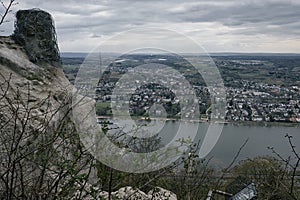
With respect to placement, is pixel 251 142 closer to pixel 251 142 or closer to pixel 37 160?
pixel 251 142

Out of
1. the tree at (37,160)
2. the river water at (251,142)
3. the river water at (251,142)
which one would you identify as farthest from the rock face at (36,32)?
the river water at (251,142)

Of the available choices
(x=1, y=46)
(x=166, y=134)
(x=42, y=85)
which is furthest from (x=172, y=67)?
(x=1, y=46)

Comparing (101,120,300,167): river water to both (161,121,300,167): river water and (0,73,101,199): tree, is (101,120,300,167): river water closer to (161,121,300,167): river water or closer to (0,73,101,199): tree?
(161,121,300,167): river water

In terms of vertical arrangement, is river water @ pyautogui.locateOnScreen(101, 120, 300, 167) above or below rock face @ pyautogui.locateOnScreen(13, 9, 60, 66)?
below

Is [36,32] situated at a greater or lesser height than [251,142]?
greater

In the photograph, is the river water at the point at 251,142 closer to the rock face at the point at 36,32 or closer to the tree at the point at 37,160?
the rock face at the point at 36,32

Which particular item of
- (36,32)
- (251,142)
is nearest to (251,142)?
(251,142)

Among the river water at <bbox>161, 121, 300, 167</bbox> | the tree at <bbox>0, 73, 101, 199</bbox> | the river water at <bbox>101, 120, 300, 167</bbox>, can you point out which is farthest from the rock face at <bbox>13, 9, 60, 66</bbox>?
the river water at <bbox>161, 121, 300, 167</bbox>

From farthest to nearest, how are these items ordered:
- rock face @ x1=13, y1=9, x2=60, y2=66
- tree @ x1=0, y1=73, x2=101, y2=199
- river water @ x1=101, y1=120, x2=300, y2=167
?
river water @ x1=101, y1=120, x2=300, y2=167 → rock face @ x1=13, y1=9, x2=60, y2=66 → tree @ x1=0, y1=73, x2=101, y2=199
